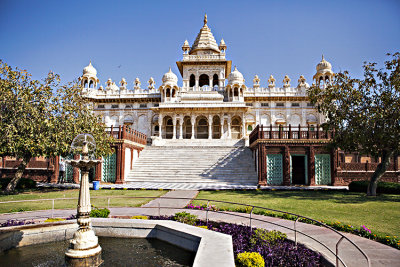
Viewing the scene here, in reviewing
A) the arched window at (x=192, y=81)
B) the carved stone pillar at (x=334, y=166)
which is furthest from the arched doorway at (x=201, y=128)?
the carved stone pillar at (x=334, y=166)

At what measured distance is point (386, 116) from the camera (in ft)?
51.3

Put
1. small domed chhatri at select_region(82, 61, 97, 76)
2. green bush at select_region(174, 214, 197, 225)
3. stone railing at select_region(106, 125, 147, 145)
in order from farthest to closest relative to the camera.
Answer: small domed chhatri at select_region(82, 61, 97, 76) < stone railing at select_region(106, 125, 147, 145) < green bush at select_region(174, 214, 197, 225)

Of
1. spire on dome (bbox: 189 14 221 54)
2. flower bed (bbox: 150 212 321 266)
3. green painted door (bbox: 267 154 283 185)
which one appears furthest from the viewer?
spire on dome (bbox: 189 14 221 54)

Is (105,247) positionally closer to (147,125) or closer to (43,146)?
(43,146)

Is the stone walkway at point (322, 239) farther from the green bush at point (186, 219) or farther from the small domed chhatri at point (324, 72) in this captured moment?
the small domed chhatri at point (324, 72)

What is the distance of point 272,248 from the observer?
19.7ft

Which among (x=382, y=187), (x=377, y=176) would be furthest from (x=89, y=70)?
(x=382, y=187)

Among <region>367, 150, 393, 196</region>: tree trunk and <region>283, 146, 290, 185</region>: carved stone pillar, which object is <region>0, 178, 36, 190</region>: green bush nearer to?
<region>283, 146, 290, 185</region>: carved stone pillar

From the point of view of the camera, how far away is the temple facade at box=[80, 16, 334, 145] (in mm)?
36312

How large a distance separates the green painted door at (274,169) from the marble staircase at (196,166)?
3.97 ft

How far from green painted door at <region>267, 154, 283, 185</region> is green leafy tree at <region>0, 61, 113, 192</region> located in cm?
1374

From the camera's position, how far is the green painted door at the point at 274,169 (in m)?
21.4

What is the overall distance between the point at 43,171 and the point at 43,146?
9.49 metres

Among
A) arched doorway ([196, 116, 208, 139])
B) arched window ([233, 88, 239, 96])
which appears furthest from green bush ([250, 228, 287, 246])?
arched doorway ([196, 116, 208, 139])
